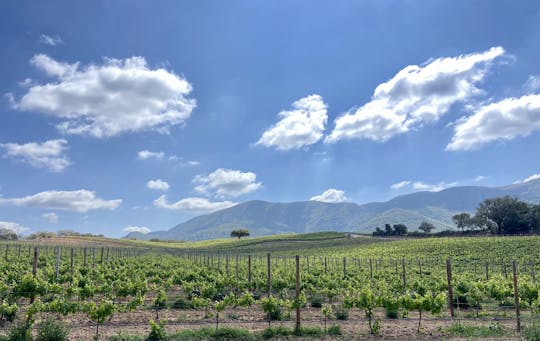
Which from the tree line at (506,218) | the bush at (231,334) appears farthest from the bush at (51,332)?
the tree line at (506,218)

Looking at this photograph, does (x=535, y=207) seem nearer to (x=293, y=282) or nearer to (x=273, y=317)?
(x=293, y=282)

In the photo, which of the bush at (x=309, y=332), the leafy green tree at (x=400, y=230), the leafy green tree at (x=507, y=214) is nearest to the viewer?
the bush at (x=309, y=332)

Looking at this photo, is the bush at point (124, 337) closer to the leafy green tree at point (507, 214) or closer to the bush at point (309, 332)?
the bush at point (309, 332)

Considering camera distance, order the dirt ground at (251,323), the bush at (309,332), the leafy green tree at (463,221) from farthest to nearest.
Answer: the leafy green tree at (463,221) < the dirt ground at (251,323) < the bush at (309,332)

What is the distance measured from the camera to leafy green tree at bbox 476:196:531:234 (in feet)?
294

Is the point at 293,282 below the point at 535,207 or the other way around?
below

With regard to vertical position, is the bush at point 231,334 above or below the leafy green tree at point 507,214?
below

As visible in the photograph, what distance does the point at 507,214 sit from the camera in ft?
303

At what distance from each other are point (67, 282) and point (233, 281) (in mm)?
9858

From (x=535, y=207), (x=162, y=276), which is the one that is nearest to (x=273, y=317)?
(x=162, y=276)

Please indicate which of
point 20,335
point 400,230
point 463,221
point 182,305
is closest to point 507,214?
point 463,221

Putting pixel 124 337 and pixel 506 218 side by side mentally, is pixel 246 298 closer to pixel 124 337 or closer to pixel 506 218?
pixel 124 337

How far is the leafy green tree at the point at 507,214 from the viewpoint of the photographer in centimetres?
8966

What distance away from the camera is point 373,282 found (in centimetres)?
2806
